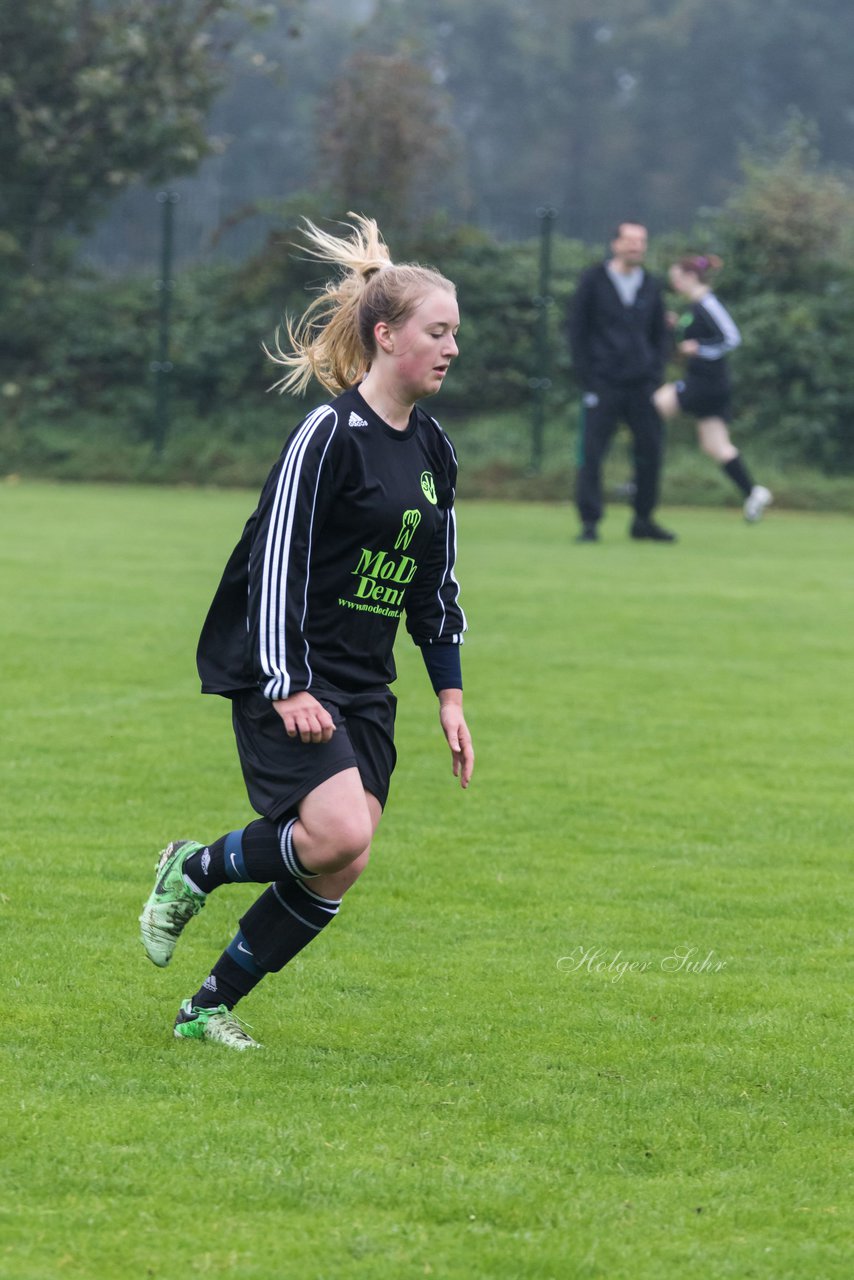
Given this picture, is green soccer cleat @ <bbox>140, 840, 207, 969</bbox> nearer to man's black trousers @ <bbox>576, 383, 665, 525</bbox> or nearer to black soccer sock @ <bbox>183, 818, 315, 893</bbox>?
black soccer sock @ <bbox>183, 818, 315, 893</bbox>

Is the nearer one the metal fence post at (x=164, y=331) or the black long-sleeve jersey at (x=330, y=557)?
the black long-sleeve jersey at (x=330, y=557)

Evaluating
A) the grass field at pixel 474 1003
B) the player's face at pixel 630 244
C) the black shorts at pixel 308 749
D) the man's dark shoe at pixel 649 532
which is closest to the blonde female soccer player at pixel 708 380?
the man's dark shoe at pixel 649 532

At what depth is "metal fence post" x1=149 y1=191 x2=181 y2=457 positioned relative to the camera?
24328mm

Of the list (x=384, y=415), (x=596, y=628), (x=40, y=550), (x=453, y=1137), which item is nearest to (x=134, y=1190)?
(x=453, y=1137)

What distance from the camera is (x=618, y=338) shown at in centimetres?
1723

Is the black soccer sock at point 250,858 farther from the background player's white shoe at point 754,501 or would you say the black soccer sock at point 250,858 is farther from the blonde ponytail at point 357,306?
the background player's white shoe at point 754,501

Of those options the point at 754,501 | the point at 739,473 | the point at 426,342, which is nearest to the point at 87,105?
the point at 739,473

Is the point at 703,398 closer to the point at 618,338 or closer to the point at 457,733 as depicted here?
the point at 618,338

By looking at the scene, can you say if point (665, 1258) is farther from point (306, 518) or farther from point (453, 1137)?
point (306, 518)

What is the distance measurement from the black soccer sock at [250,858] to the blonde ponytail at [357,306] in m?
1.05

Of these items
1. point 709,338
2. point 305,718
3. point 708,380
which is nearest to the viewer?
point 305,718

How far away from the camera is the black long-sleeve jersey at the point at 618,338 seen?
1711 centimetres

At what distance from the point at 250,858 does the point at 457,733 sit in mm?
628

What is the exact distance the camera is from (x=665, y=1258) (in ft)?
10.3
